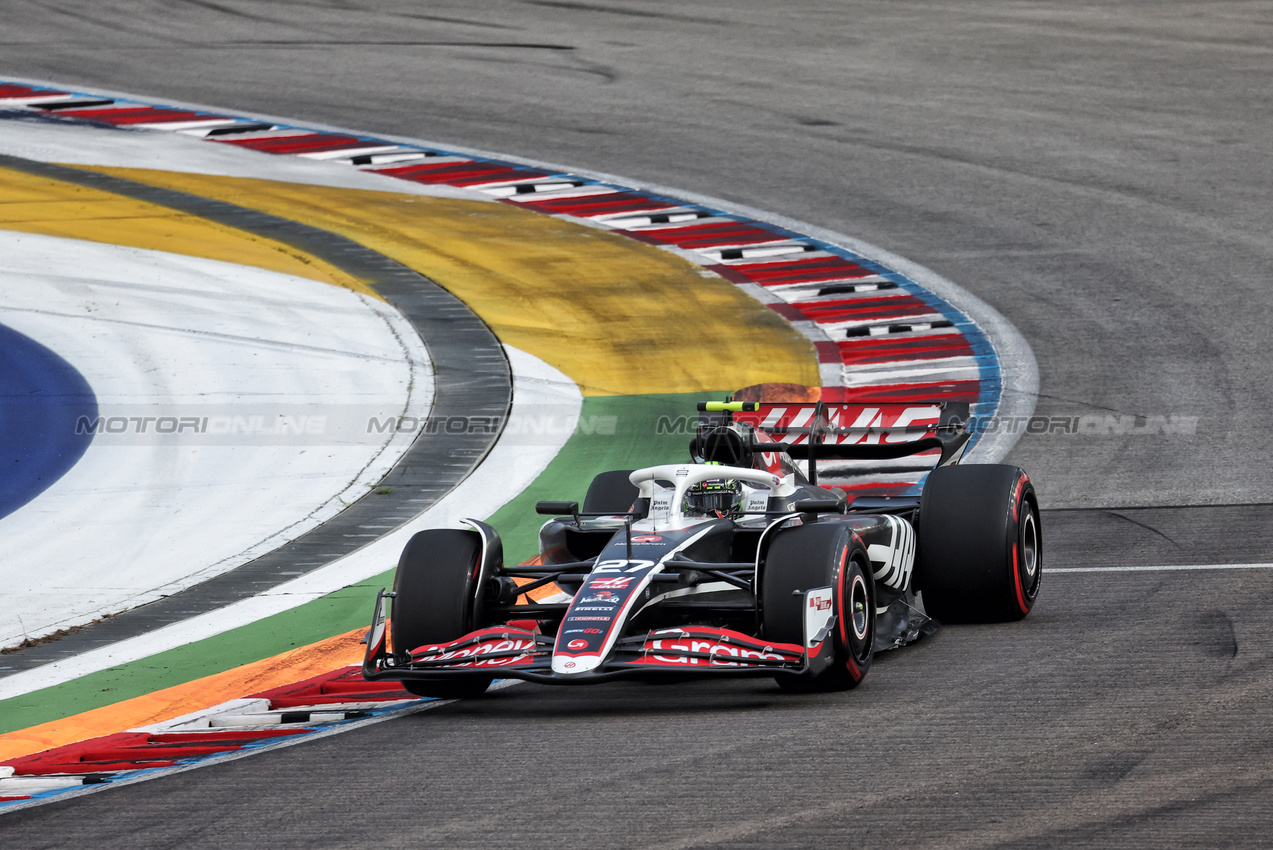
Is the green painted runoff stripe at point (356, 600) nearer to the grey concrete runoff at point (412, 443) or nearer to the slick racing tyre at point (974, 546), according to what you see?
the grey concrete runoff at point (412, 443)

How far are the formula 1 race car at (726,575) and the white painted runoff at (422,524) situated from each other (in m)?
2.30

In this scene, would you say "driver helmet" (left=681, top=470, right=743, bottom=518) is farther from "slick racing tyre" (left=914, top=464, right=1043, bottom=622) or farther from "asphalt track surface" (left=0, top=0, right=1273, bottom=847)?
"slick racing tyre" (left=914, top=464, right=1043, bottom=622)

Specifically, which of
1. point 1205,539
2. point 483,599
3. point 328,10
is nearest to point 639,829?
point 483,599

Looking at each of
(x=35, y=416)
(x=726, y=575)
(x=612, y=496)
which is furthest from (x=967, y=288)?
(x=726, y=575)

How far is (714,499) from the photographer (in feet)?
29.9

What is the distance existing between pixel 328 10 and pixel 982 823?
92.0ft

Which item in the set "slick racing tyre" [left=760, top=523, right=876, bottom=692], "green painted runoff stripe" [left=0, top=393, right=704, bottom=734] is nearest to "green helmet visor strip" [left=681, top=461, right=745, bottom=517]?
"slick racing tyre" [left=760, top=523, right=876, bottom=692]

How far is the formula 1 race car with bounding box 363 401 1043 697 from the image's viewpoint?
788 centimetres

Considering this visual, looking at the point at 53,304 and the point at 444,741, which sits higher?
the point at 53,304

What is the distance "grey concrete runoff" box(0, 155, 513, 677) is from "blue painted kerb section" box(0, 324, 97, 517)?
240cm

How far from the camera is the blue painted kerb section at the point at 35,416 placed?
13.5 metres

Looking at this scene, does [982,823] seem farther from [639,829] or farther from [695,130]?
[695,130]

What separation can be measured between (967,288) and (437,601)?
1107cm

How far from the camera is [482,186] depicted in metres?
22.6
